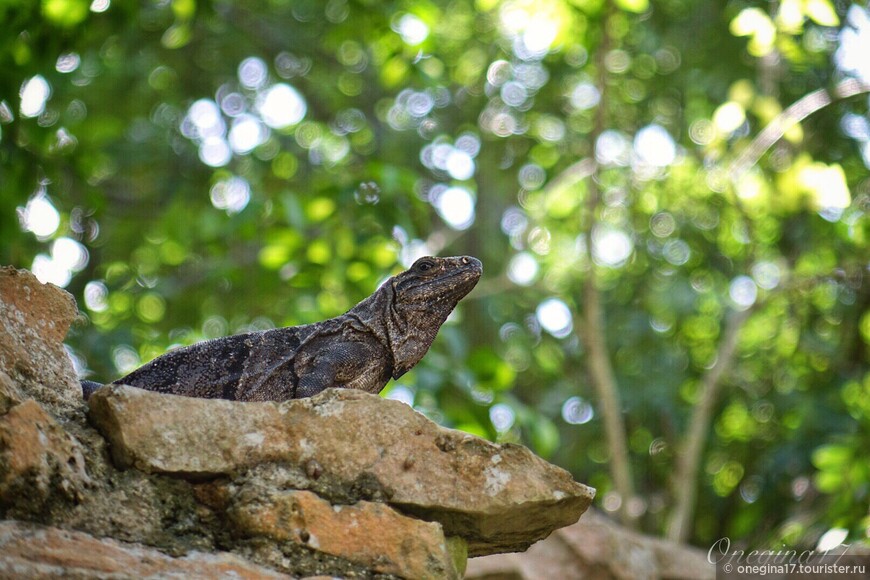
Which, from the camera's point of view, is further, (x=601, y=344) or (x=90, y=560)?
(x=601, y=344)

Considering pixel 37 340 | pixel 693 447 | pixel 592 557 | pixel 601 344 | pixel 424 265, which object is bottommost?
pixel 693 447

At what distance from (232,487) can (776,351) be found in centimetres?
1097

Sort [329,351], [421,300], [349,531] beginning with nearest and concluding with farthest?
[349,531]
[329,351]
[421,300]

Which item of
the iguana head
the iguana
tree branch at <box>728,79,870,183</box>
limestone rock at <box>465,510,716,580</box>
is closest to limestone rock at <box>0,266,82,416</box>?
the iguana

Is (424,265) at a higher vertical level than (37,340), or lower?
lower

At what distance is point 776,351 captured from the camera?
1341 centimetres

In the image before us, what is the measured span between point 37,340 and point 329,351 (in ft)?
4.20

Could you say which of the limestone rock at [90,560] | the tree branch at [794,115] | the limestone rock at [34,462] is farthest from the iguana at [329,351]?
the tree branch at [794,115]

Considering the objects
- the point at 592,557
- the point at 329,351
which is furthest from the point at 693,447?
the point at 329,351

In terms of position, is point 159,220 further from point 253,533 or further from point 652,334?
point 253,533

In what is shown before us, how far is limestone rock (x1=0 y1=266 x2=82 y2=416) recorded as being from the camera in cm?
358

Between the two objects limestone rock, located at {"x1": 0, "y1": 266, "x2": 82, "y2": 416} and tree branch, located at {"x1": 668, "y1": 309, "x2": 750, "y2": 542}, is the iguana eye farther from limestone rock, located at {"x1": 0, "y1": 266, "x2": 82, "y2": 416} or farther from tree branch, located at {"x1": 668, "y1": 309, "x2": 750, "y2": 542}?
tree branch, located at {"x1": 668, "y1": 309, "x2": 750, "y2": 542}

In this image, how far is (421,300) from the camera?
509 cm

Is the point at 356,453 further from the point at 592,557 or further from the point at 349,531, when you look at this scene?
the point at 592,557
